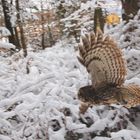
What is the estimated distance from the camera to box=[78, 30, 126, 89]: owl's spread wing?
9.32ft

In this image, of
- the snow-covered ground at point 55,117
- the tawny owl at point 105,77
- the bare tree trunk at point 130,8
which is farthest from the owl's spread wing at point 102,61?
the bare tree trunk at point 130,8

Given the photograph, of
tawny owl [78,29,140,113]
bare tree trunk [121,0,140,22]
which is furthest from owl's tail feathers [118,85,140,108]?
bare tree trunk [121,0,140,22]

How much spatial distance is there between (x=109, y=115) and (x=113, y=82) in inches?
12.8

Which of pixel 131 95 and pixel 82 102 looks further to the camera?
pixel 82 102

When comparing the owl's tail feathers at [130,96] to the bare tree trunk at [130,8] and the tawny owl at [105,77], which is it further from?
the bare tree trunk at [130,8]

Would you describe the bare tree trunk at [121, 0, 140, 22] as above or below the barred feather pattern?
above

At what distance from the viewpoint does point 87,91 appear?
2.88m

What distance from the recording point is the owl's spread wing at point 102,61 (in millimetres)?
2840

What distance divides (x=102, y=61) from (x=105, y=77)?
0.37ft

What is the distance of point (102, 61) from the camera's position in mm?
2848

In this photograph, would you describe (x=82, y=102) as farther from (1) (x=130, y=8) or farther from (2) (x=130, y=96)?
(1) (x=130, y=8)

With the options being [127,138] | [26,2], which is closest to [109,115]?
[127,138]

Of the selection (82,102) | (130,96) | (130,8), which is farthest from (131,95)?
(130,8)

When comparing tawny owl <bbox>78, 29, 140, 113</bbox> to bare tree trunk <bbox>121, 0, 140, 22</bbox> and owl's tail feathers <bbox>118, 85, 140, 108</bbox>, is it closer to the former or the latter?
owl's tail feathers <bbox>118, 85, 140, 108</bbox>
